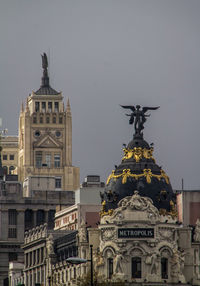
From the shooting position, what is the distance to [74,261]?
166875 mm

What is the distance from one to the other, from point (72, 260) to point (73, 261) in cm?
19

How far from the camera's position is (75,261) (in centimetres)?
16700

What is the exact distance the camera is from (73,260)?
167m

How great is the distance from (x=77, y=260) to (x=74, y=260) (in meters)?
0.38

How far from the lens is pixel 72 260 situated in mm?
166625

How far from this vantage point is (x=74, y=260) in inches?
6560

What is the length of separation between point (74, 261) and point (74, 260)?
0.28m

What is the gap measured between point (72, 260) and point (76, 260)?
1.34ft

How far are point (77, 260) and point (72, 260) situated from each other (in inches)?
21.5

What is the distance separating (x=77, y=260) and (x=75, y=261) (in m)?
0.26

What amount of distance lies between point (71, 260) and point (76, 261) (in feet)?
1.84

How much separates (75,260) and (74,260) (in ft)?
0.32

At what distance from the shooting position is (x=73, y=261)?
166750 mm

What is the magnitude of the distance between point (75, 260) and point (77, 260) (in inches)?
12.4
